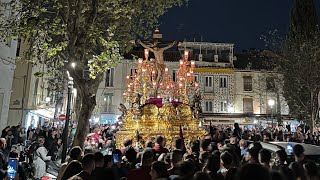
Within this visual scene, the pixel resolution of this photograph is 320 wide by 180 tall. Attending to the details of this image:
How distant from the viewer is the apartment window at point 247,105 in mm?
47000

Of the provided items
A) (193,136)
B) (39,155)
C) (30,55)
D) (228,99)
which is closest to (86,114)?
(39,155)

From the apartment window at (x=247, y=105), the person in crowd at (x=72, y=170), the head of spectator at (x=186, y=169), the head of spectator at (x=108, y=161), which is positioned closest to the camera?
the head of spectator at (x=186, y=169)

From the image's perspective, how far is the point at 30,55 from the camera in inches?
529

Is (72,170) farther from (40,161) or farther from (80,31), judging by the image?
(80,31)

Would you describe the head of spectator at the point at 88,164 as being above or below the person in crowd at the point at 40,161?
above

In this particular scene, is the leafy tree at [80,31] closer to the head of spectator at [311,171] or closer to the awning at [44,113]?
the head of spectator at [311,171]

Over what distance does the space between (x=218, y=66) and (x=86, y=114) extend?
38495 mm

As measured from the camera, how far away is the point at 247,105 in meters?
47.2

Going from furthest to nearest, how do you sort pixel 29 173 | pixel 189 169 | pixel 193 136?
1. pixel 193 136
2. pixel 29 173
3. pixel 189 169

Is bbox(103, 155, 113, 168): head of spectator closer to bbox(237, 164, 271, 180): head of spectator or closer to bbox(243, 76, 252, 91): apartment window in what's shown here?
bbox(237, 164, 271, 180): head of spectator

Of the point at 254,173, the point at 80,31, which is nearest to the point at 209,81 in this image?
the point at 80,31

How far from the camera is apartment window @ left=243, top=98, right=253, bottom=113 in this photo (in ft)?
154

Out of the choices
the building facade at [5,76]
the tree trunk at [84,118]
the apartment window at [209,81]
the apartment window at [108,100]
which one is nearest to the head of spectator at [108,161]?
the tree trunk at [84,118]

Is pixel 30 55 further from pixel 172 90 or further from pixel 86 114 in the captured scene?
pixel 172 90
